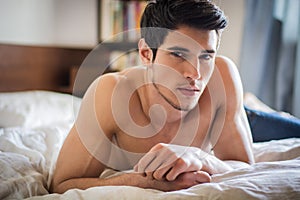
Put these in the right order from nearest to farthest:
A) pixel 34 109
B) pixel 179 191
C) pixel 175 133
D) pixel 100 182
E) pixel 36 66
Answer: pixel 179 191
pixel 100 182
pixel 175 133
pixel 34 109
pixel 36 66

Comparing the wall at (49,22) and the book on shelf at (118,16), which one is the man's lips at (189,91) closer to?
the wall at (49,22)

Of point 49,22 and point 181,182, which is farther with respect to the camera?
point 49,22

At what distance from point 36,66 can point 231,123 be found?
1.49 metres

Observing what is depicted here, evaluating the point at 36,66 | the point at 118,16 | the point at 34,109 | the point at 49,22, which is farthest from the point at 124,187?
the point at 118,16

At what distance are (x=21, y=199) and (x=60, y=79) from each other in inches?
68.8

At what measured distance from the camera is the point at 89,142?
0.81 m

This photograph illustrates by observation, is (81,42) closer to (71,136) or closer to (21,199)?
(71,136)

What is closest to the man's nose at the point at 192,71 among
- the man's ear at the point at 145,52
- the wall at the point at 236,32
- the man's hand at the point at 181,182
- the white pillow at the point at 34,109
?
the man's ear at the point at 145,52

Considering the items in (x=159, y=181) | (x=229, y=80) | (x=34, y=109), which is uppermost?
(x=229, y=80)

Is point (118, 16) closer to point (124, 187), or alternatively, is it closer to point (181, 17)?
point (181, 17)

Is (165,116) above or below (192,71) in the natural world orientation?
below

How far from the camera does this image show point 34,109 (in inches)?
65.9

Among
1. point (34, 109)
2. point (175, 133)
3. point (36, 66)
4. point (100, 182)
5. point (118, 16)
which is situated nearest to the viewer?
point (100, 182)

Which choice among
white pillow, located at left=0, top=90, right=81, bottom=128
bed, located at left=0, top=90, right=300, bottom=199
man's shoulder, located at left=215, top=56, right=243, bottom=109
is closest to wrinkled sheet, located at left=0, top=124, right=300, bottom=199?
bed, located at left=0, top=90, right=300, bottom=199
